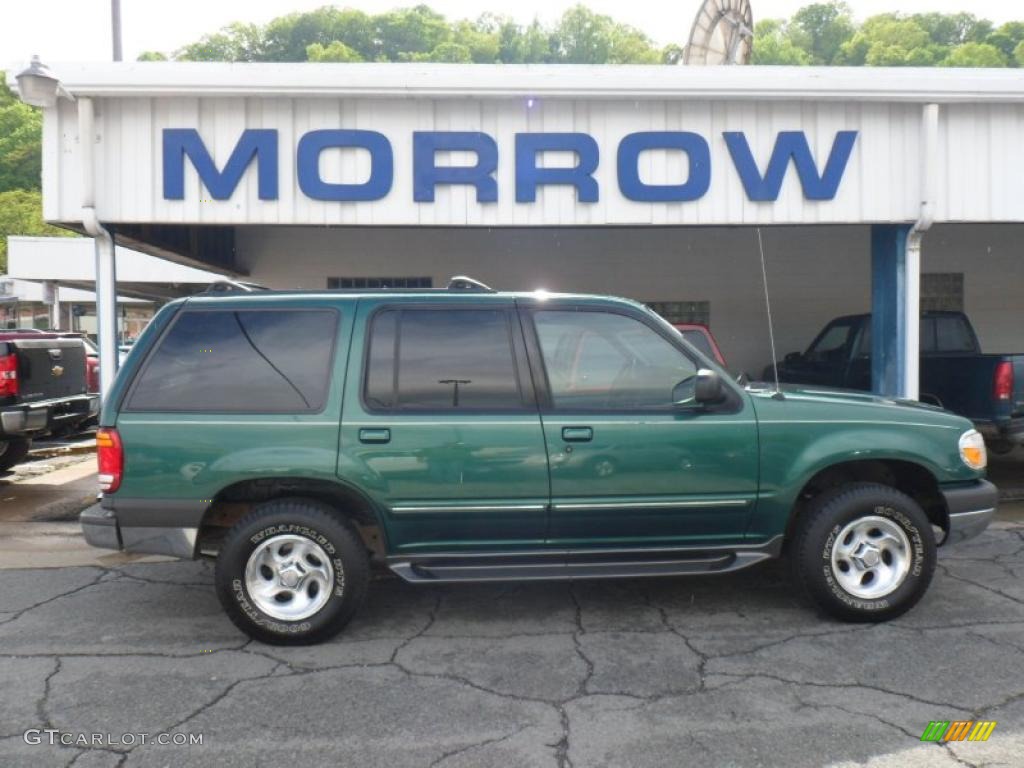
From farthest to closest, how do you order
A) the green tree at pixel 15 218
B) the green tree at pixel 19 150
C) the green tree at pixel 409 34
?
the green tree at pixel 409 34, the green tree at pixel 19 150, the green tree at pixel 15 218

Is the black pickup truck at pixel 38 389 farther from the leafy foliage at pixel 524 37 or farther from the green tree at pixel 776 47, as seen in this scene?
the leafy foliage at pixel 524 37

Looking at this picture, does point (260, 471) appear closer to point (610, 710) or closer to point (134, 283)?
point (610, 710)

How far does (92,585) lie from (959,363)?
760 centimetres

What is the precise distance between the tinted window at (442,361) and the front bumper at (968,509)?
2.40 metres

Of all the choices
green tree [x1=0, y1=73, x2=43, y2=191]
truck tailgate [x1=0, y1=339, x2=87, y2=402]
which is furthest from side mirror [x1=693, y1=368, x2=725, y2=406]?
green tree [x1=0, y1=73, x2=43, y2=191]

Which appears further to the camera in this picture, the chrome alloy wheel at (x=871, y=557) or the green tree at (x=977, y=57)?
the green tree at (x=977, y=57)

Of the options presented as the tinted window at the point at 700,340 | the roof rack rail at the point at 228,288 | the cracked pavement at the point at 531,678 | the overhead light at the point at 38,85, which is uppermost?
the overhead light at the point at 38,85


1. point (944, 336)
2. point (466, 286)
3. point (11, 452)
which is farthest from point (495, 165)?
point (11, 452)

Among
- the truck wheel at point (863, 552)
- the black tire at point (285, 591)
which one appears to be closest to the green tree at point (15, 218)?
the black tire at point (285, 591)

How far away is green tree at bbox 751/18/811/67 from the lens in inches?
2758

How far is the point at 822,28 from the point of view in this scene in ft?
281

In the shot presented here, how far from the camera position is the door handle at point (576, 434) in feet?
13.1

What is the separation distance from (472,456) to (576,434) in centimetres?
53

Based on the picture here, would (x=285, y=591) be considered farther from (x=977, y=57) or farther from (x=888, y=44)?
(x=888, y=44)
